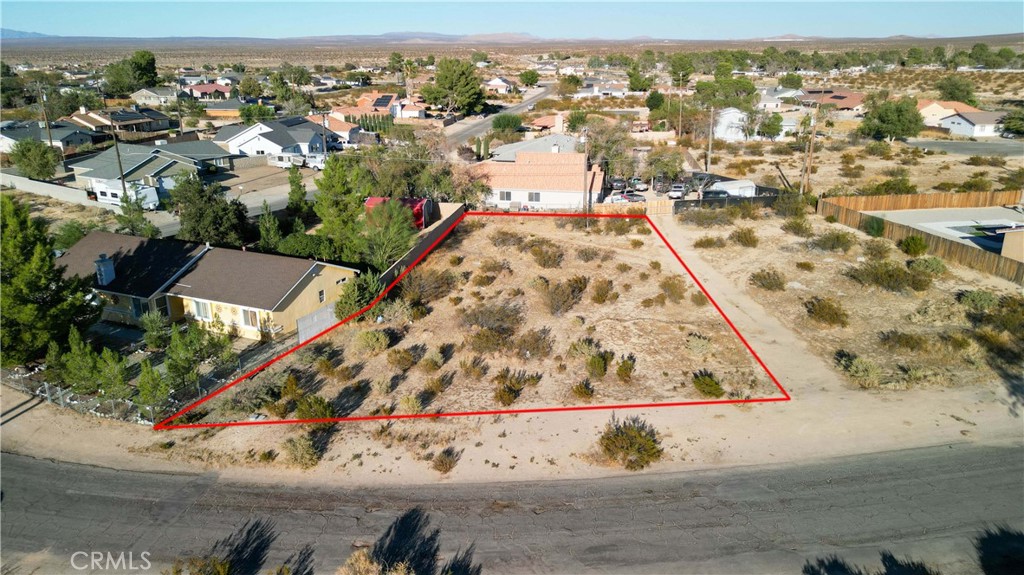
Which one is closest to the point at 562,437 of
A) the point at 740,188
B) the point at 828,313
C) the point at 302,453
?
the point at 302,453

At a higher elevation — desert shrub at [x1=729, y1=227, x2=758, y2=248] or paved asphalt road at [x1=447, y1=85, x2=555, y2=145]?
paved asphalt road at [x1=447, y1=85, x2=555, y2=145]

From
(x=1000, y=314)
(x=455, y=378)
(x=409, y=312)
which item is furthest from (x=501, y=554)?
(x=1000, y=314)

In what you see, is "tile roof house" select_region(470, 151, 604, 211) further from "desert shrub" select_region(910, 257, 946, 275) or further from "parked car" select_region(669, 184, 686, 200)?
"desert shrub" select_region(910, 257, 946, 275)

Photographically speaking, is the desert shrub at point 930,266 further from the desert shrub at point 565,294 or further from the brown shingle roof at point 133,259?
the brown shingle roof at point 133,259

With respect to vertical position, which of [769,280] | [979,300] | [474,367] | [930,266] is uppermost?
[930,266]

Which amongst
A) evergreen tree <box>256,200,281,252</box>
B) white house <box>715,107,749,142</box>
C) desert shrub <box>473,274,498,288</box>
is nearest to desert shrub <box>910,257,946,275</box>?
desert shrub <box>473,274,498,288</box>

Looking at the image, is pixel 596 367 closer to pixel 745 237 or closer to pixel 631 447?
pixel 631 447

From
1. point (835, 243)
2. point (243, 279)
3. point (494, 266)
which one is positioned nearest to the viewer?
point (243, 279)
